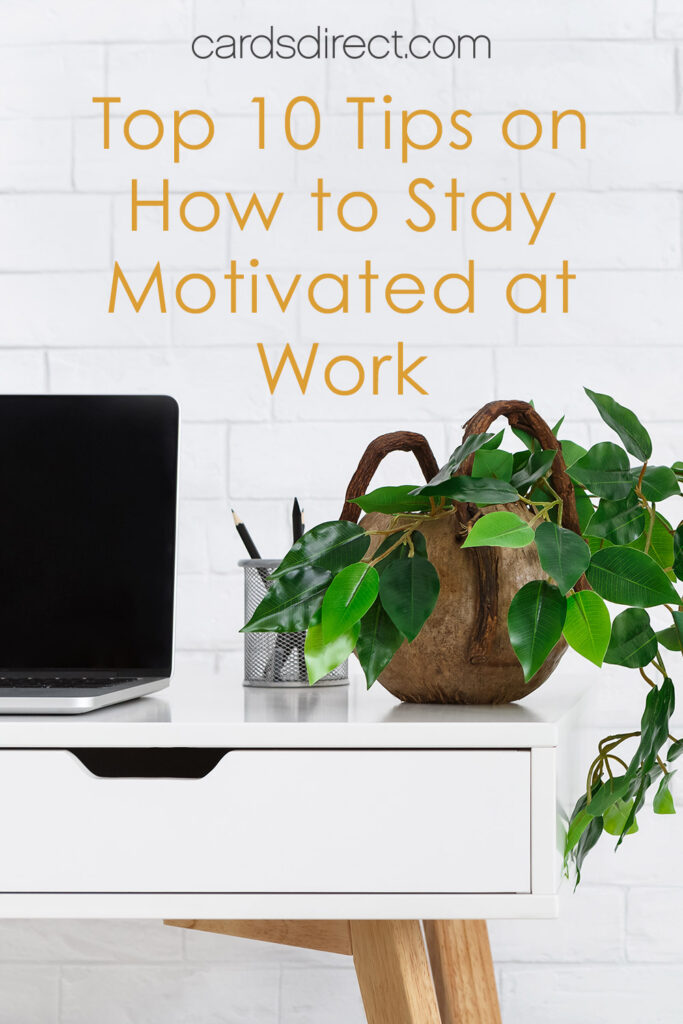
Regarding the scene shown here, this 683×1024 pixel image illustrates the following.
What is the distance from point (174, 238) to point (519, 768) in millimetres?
864

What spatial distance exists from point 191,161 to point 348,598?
0.81 meters

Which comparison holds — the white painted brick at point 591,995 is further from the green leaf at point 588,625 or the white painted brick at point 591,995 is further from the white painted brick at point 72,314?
the white painted brick at point 72,314

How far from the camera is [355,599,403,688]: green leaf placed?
2.10 feet

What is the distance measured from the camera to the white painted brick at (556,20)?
4.04 ft

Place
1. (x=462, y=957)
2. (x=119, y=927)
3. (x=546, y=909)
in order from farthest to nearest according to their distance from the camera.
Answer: (x=119, y=927) < (x=462, y=957) < (x=546, y=909)

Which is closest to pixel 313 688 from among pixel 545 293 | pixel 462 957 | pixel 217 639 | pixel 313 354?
pixel 462 957

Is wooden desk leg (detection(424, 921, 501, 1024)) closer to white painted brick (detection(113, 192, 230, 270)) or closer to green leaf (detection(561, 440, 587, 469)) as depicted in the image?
green leaf (detection(561, 440, 587, 469))

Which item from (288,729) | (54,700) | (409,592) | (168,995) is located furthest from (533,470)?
(168,995)

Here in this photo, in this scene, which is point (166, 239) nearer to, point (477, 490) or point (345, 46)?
point (345, 46)

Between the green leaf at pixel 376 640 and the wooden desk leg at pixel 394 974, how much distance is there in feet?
0.57

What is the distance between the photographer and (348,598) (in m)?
0.63

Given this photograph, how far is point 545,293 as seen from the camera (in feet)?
4.01

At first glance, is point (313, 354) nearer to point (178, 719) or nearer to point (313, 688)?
point (313, 688)

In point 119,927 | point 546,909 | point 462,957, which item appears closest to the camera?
point 546,909
